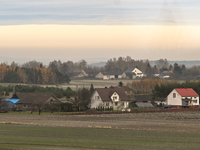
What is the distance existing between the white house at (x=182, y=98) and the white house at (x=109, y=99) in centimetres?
1284

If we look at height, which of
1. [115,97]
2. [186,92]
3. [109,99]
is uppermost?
[186,92]

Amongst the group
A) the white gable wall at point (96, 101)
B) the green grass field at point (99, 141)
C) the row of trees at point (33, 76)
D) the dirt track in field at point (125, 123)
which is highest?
the row of trees at point (33, 76)

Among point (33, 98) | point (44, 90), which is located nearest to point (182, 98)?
point (33, 98)

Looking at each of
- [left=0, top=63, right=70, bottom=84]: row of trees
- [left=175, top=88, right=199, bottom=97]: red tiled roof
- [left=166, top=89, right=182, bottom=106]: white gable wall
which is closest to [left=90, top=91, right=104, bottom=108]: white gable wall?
[left=166, top=89, right=182, bottom=106]: white gable wall

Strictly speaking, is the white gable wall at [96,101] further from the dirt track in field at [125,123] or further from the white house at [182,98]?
the dirt track in field at [125,123]

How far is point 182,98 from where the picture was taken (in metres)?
92.7

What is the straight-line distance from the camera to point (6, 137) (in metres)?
32.2

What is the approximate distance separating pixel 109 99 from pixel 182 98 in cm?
1996

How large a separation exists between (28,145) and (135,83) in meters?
123

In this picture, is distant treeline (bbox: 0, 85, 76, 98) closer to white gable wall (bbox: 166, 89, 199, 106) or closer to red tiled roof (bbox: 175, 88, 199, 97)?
white gable wall (bbox: 166, 89, 199, 106)

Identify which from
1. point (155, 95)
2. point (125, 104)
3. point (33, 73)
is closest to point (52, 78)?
point (33, 73)

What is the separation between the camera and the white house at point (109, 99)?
87.2m

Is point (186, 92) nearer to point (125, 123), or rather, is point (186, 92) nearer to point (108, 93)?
point (108, 93)

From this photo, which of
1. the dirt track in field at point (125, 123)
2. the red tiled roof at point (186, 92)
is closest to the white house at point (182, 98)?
the red tiled roof at point (186, 92)
